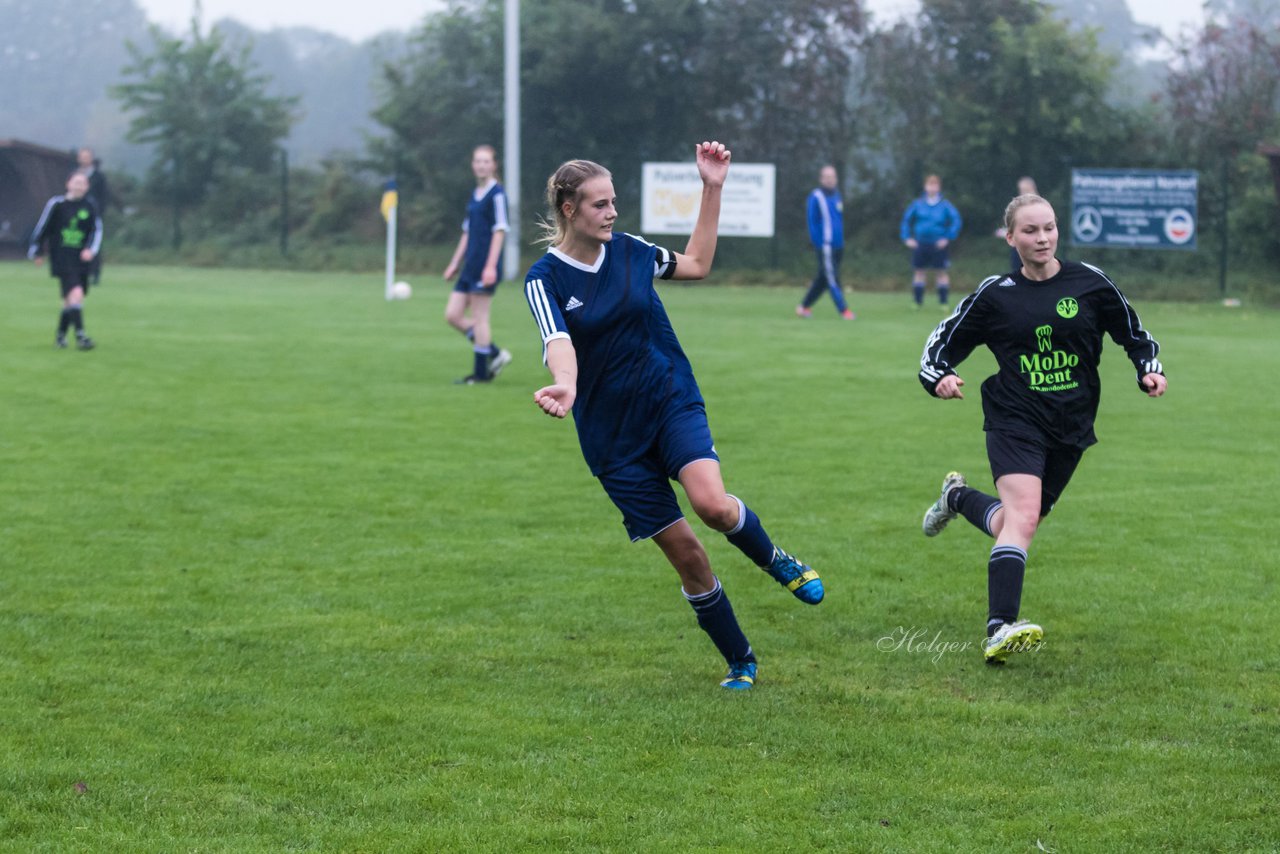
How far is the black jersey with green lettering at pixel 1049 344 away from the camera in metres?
5.82

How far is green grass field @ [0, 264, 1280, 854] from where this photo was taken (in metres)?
4.14

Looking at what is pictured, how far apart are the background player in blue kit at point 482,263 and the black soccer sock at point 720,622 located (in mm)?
8471

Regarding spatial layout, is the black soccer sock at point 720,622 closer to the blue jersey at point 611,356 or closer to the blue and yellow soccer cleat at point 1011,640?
the blue jersey at point 611,356

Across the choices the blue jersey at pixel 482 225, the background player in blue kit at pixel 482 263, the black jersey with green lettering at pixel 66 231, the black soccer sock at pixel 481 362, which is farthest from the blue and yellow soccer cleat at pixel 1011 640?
the black jersey with green lettering at pixel 66 231

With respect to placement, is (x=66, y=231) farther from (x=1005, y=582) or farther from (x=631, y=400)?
(x=1005, y=582)

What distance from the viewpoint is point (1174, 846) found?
3873 mm

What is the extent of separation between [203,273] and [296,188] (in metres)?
8.47

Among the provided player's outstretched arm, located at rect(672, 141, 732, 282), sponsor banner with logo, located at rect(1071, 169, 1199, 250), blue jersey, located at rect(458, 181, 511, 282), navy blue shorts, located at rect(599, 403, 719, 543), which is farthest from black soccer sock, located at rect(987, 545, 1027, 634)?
sponsor banner with logo, located at rect(1071, 169, 1199, 250)

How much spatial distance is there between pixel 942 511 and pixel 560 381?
2.38 metres

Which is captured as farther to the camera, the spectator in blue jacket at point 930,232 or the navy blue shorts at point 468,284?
the spectator in blue jacket at point 930,232

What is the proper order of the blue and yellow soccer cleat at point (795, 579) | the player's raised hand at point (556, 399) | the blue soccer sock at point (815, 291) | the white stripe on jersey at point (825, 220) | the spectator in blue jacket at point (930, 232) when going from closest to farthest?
the player's raised hand at point (556, 399), the blue and yellow soccer cleat at point (795, 579), the white stripe on jersey at point (825, 220), the blue soccer sock at point (815, 291), the spectator in blue jacket at point (930, 232)

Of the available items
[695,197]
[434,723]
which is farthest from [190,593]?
[695,197]

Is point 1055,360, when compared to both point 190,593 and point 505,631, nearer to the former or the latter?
point 505,631

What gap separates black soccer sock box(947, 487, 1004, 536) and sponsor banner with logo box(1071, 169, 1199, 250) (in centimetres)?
2258
